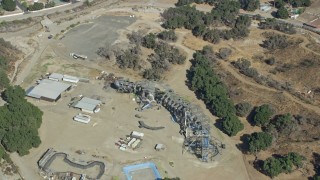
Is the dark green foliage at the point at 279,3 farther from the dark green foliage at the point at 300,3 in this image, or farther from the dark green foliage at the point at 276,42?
the dark green foliage at the point at 276,42

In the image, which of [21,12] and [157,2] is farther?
[157,2]

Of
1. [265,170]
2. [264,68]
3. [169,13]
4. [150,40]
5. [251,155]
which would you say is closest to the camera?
[265,170]

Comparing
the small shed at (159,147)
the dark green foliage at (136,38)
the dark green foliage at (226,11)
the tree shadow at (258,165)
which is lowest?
the tree shadow at (258,165)

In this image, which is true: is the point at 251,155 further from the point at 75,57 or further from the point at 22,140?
the point at 75,57

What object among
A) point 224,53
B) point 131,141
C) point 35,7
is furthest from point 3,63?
point 224,53

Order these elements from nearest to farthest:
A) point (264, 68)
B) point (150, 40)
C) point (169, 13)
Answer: point (264, 68) → point (150, 40) → point (169, 13)

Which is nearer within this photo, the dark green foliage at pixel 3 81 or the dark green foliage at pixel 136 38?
the dark green foliage at pixel 3 81

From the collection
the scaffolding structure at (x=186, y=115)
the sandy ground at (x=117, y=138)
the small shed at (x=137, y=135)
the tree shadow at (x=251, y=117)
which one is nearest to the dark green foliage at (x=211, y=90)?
the sandy ground at (x=117, y=138)

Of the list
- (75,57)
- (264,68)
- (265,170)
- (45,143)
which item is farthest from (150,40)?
(265,170)
